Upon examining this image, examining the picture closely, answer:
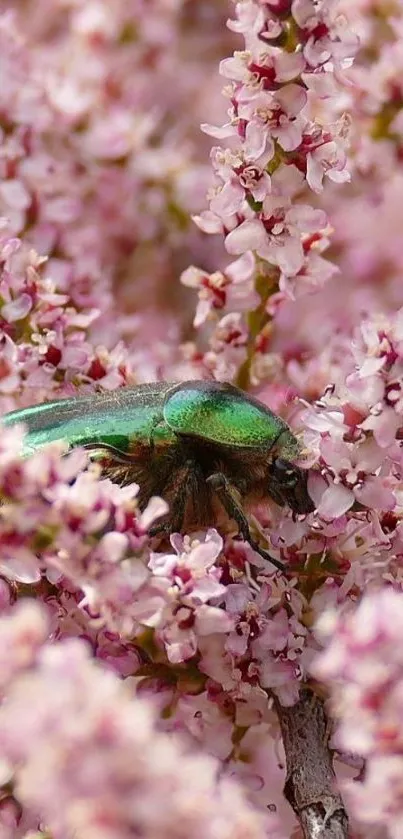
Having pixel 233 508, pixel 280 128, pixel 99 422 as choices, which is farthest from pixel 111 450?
pixel 280 128

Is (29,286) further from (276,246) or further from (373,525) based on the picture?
(373,525)

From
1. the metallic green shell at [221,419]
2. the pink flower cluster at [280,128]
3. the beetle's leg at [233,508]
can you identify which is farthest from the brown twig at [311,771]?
the pink flower cluster at [280,128]

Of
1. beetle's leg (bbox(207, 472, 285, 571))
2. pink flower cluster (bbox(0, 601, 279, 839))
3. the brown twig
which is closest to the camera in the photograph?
pink flower cluster (bbox(0, 601, 279, 839))

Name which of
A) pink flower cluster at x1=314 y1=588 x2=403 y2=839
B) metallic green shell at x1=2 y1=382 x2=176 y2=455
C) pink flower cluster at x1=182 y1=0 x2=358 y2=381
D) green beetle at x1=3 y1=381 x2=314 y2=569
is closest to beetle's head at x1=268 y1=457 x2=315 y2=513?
green beetle at x1=3 y1=381 x2=314 y2=569

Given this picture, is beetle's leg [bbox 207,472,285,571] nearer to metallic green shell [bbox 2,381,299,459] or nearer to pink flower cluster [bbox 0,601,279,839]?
metallic green shell [bbox 2,381,299,459]

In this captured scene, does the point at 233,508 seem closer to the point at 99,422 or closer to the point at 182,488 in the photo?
the point at 182,488

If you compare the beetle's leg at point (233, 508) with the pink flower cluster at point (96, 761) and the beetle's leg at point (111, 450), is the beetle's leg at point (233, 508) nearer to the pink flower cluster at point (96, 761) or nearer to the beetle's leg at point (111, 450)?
the beetle's leg at point (111, 450)

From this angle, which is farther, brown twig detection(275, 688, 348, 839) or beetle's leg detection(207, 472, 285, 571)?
beetle's leg detection(207, 472, 285, 571)

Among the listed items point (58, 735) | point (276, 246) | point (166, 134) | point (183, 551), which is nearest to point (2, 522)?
point (183, 551)
